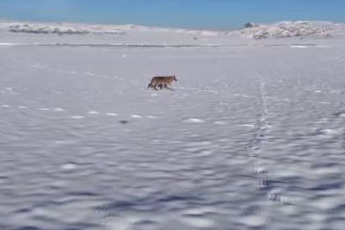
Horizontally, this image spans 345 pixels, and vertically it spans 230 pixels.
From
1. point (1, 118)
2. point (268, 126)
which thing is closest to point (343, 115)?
point (268, 126)

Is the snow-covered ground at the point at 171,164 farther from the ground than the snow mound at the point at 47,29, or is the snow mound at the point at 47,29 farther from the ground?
the snow mound at the point at 47,29

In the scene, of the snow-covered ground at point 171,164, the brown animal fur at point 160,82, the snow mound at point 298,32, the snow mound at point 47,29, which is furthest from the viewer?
the snow mound at point 47,29

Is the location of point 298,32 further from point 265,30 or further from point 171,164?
point 171,164

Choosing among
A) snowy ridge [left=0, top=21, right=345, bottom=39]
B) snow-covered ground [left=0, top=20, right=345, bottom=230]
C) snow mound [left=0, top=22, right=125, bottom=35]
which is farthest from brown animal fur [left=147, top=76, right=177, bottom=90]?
snow mound [left=0, top=22, right=125, bottom=35]

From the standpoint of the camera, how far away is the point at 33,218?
347 centimetres

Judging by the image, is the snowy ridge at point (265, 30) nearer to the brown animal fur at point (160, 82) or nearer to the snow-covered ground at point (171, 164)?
the brown animal fur at point (160, 82)

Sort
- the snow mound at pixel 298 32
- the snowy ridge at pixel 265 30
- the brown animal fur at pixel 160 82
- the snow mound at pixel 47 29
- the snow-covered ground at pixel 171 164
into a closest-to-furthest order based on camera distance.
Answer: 1. the snow-covered ground at pixel 171 164
2. the brown animal fur at pixel 160 82
3. the snow mound at pixel 298 32
4. the snowy ridge at pixel 265 30
5. the snow mound at pixel 47 29

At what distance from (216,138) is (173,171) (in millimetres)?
1693

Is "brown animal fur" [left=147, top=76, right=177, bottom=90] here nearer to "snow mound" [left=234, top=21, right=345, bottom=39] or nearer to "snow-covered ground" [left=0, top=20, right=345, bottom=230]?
"snow-covered ground" [left=0, top=20, right=345, bottom=230]

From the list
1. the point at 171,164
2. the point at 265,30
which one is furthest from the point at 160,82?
the point at 265,30

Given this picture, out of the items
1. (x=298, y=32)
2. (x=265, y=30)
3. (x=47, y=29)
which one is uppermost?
(x=47, y=29)

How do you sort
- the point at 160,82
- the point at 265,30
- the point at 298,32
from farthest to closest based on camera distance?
the point at 265,30, the point at 298,32, the point at 160,82

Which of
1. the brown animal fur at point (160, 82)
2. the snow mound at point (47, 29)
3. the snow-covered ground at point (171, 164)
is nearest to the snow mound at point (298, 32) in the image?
the snow mound at point (47, 29)

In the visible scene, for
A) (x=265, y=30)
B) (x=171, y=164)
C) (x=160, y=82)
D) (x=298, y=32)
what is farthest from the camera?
(x=265, y=30)
